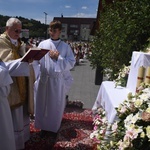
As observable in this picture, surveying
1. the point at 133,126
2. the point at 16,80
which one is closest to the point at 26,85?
the point at 16,80

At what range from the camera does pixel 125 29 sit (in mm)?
4969

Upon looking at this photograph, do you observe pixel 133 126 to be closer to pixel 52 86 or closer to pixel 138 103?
pixel 138 103

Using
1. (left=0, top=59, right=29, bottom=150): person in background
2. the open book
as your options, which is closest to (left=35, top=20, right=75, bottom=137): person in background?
the open book

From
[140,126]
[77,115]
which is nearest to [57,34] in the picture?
[77,115]

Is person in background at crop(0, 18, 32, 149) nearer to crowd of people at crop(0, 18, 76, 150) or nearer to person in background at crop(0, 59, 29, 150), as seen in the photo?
crowd of people at crop(0, 18, 76, 150)

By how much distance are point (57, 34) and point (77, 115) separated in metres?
2.24

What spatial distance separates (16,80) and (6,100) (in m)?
0.59

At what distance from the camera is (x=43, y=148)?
419 cm

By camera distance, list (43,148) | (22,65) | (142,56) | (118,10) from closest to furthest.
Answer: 1. (142,56)
2. (22,65)
3. (43,148)
4. (118,10)

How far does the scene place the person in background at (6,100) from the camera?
3166mm

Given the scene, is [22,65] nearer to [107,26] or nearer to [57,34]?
[57,34]

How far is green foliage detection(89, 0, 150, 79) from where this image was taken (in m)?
4.90

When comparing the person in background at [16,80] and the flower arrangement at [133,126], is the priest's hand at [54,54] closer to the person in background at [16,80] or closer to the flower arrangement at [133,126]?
the person in background at [16,80]

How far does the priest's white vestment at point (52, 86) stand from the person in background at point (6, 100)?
2.94ft
